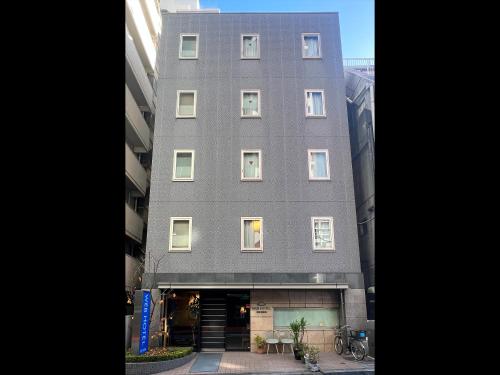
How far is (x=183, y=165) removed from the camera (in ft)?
49.9

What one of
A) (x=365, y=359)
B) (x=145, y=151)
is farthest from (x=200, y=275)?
(x=145, y=151)

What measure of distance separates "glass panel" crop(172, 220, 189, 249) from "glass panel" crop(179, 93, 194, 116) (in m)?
4.26

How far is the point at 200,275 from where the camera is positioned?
1380 centimetres

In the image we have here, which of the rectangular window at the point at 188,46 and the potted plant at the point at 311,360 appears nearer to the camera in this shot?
the potted plant at the point at 311,360

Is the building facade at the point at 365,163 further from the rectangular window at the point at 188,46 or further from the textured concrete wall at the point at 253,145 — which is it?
the rectangular window at the point at 188,46

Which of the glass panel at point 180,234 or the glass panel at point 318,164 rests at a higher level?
the glass panel at point 318,164

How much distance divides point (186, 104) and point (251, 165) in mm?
3552

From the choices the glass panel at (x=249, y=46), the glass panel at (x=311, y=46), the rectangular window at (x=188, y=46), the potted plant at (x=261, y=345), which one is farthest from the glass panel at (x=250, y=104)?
the potted plant at (x=261, y=345)

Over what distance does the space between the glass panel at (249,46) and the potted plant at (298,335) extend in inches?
403

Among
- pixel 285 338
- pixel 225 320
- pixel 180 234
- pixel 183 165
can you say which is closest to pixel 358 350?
pixel 285 338

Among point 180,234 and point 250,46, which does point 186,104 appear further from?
point 180,234

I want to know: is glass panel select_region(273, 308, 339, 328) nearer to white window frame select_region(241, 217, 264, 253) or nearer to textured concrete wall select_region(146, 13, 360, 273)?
textured concrete wall select_region(146, 13, 360, 273)

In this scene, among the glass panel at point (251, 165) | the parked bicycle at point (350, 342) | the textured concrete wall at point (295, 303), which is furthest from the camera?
the glass panel at point (251, 165)

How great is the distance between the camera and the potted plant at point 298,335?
12.2 m
